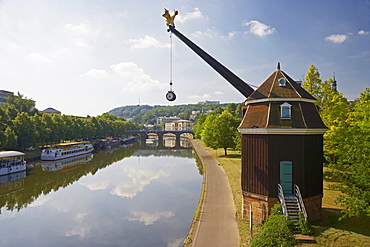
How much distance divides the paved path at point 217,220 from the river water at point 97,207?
201cm

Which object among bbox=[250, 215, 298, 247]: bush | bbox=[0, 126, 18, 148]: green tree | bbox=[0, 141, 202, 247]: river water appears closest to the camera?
bbox=[250, 215, 298, 247]: bush

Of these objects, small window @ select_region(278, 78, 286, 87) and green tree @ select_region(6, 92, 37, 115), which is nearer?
small window @ select_region(278, 78, 286, 87)

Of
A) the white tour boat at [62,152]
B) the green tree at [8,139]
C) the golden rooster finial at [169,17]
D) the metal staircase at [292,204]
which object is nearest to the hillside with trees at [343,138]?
the metal staircase at [292,204]

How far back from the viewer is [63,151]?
5916 centimetres

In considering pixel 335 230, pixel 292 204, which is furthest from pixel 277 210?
pixel 335 230

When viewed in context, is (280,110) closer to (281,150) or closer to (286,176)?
(281,150)

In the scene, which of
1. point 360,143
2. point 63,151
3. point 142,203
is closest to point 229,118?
point 142,203

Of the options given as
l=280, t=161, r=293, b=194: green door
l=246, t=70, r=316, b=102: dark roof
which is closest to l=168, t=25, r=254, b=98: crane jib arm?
l=246, t=70, r=316, b=102: dark roof

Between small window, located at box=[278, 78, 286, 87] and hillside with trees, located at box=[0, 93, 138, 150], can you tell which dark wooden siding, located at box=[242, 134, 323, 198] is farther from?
hillside with trees, located at box=[0, 93, 138, 150]

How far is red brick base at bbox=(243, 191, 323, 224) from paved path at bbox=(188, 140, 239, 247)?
4.32ft

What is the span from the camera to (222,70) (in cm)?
2131

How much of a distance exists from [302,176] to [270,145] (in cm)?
280

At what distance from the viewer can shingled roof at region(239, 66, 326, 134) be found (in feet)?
56.3

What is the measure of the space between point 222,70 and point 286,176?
30.4ft
